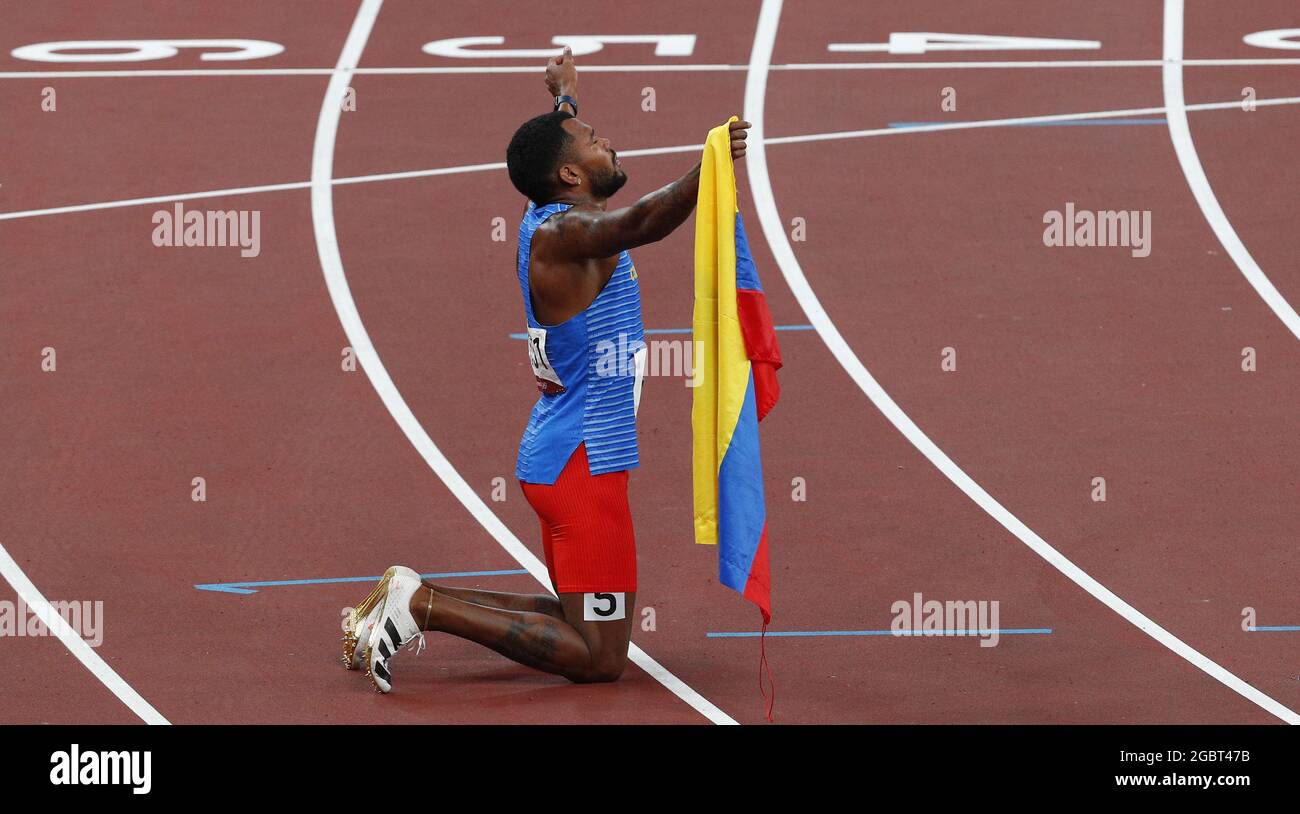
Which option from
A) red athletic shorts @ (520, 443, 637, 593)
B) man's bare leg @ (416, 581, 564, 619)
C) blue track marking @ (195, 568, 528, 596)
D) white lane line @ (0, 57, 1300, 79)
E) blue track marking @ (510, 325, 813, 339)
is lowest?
man's bare leg @ (416, 581, 564, 619)

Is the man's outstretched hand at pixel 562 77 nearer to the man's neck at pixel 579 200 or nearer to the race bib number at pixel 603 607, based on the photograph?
the man's neck at pixel 579 200

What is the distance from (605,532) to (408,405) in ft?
10.1

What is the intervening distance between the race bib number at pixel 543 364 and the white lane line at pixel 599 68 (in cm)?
695

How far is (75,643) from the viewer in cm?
739

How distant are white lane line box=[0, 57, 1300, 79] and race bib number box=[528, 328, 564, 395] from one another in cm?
695

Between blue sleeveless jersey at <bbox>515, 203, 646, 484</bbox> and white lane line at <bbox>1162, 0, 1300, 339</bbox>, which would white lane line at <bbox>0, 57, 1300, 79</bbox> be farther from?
blue sleeveless jersey at <bbox>515, 203, 646, 484</bbox>

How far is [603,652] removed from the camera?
6957mm

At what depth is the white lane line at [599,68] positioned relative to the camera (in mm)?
13523

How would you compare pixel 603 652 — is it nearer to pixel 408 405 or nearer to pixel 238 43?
pixel 408 405

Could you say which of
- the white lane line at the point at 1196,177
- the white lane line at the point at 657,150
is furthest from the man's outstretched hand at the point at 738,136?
the white lane line at the point at 657,150

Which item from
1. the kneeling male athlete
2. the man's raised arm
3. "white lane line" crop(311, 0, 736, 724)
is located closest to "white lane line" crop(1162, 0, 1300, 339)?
"white lane line" crop(311, 0, 736, 724)

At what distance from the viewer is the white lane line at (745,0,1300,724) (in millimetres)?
7258

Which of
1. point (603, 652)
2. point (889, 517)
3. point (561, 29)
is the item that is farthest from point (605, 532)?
point (561, 29)

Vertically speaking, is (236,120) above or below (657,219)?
above
